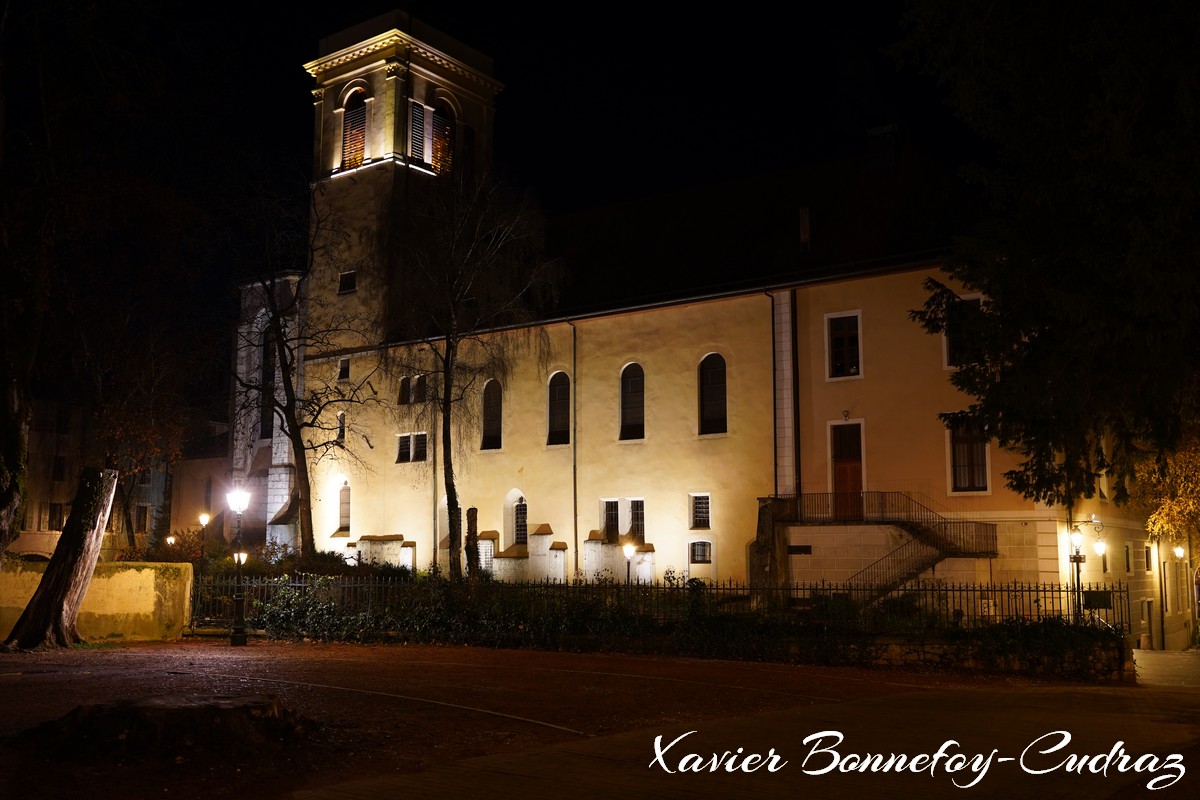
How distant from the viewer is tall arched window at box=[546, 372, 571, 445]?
1534 inches

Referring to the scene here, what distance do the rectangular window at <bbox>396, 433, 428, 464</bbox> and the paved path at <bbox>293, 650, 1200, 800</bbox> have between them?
29227mm

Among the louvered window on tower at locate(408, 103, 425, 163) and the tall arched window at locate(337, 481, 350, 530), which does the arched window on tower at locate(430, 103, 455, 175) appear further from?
the tall arched window at locate(337, 481, 350, 530)

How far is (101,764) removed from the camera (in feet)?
29.3

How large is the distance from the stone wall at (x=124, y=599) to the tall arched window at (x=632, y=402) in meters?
17.2

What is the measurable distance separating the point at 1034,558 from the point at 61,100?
24376 millimetres

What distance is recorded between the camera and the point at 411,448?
42125 mm

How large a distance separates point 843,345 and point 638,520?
884 cm

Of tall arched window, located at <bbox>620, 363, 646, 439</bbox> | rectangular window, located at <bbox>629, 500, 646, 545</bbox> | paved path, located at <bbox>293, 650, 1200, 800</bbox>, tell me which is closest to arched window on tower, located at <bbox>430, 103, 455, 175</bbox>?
tall arched window, located at <bbox>620, 363, 646, 439</bbox>

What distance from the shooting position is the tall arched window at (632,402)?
123 feet

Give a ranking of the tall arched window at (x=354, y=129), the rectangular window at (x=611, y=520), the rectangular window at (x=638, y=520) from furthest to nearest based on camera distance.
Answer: the tall arched window at (x=354, y=129) → the rectangular window at (x=611, y=520) → the rectangular window at (x=638, y=520)

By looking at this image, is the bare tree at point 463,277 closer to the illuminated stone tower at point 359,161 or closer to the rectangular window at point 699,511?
the rectangular window at point 699,511

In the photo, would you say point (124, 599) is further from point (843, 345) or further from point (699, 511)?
point (843, 345)

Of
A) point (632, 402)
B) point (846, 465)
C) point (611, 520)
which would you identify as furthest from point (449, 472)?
point (846, 465)

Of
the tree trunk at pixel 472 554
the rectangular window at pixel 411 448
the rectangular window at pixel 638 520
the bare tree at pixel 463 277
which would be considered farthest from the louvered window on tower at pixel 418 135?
the rectangular window at pixel 638 520
